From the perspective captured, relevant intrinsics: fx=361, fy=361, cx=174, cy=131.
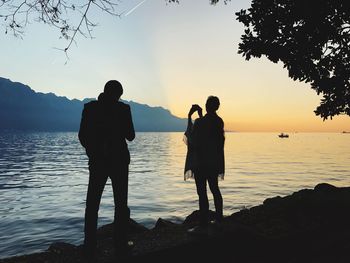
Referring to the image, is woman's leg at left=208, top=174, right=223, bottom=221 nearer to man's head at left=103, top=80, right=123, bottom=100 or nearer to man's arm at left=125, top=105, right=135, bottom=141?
man's arm at left=125, top=105, right=135, bottom=141

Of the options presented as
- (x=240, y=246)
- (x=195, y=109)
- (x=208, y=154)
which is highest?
(x=195, y=109)

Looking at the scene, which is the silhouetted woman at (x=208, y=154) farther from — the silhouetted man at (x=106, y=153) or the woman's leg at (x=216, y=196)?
the silhouetted man at (x=106, y=153)

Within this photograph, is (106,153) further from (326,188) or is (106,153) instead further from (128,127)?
(326,188)

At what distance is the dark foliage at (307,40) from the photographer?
7.51 m

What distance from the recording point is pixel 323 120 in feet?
27.8

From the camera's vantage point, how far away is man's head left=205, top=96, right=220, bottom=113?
261 inches

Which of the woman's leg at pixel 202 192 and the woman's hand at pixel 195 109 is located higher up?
the woman's hand at pixel 195 109

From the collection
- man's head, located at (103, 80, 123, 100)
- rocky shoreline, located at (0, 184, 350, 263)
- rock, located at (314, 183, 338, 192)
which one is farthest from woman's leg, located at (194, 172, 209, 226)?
rock, located at (314, 183, 338, 192)

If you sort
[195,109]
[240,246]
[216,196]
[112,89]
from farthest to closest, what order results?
[195,109] → [216,196] → [240,246] → [112,89]

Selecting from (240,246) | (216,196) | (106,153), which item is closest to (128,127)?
(106,153)

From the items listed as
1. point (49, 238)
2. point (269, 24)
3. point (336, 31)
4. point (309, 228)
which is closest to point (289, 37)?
point (269, 24)

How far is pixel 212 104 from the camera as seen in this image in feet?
21.8

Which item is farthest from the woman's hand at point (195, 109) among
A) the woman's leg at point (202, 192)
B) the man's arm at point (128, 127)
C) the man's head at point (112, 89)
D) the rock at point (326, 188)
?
the rock at point (326, 188)

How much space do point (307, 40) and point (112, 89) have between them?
15.9 feet
